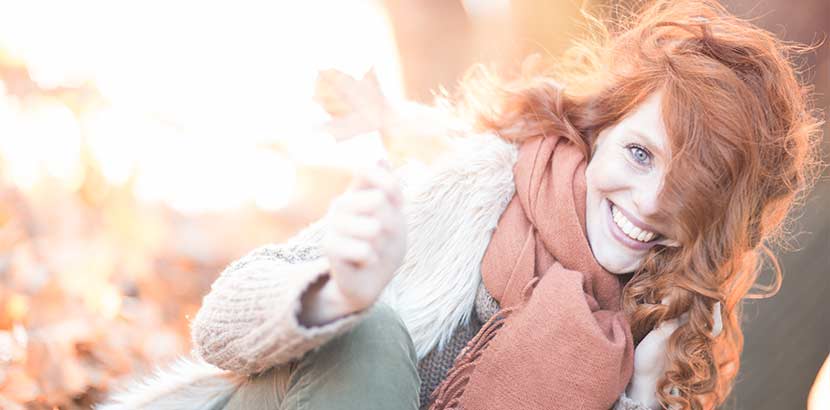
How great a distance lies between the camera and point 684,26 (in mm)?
1194

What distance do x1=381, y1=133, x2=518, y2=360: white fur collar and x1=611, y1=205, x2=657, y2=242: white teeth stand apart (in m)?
0.18

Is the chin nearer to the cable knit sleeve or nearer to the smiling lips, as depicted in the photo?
the smiling lips

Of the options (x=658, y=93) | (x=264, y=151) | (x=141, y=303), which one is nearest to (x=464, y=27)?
(x=264, y=151)

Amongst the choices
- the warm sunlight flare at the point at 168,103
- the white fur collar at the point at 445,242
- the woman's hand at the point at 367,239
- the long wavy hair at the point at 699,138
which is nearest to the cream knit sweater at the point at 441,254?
the white fur collar at the point at 445,242

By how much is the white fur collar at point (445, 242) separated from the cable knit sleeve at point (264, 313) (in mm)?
158

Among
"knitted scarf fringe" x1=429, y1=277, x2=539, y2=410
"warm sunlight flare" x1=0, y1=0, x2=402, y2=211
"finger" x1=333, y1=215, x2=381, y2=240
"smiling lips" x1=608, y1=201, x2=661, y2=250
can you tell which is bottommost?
"knitted scarf fringe" x1=429, y1=277, x2=539, y2=410

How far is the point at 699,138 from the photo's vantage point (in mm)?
1121

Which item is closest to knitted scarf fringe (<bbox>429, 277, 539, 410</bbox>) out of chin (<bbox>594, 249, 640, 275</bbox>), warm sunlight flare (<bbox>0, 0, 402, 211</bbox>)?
chin (<bbox>594, 249, 640, 275</bbox>)

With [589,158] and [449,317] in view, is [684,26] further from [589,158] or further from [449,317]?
[449,317]

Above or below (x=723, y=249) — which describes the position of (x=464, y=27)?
above

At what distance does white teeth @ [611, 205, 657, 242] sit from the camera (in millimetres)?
1170

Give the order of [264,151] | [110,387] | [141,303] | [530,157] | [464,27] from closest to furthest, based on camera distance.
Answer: [530,157] → [110,387] → [141,303] → [264,151] → [464,27]

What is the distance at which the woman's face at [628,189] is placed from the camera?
1.15 metres

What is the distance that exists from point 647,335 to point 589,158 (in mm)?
294
